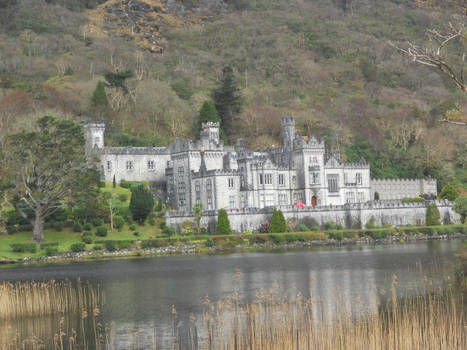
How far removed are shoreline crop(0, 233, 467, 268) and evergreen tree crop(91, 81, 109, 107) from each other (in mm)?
41506

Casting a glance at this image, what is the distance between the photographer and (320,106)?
5556 inches

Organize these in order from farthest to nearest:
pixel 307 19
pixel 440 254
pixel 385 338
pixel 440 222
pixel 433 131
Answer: pixel 307 19 → pixel 433 131 → pixel 440 222 → pixel 440 254 → pixel 385 338

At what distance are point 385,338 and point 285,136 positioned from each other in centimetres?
7169

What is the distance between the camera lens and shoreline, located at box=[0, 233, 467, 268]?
219 ft


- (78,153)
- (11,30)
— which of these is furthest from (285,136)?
→ (11,30)

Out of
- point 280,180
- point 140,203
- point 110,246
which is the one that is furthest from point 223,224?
point 280,180

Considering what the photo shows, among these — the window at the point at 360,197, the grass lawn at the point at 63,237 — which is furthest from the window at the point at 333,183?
the grass lawn at the point at 63,237

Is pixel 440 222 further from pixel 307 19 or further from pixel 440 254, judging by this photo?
pixel 307 19

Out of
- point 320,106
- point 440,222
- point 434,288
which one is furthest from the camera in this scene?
point 320,106

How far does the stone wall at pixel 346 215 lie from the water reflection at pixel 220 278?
13656mm

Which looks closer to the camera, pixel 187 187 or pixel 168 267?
pixel 168 267

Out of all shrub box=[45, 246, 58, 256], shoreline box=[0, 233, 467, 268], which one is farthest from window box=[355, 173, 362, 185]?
shrub box=[45, 246, 58, 256]

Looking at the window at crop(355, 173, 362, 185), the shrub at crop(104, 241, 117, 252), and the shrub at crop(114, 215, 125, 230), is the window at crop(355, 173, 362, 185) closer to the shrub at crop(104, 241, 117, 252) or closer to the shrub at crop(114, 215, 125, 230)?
the shrub at crop(114, 215, 125, 230)

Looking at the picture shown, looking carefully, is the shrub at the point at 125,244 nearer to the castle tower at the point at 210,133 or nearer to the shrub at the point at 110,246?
the shrub at the point at 110,246
